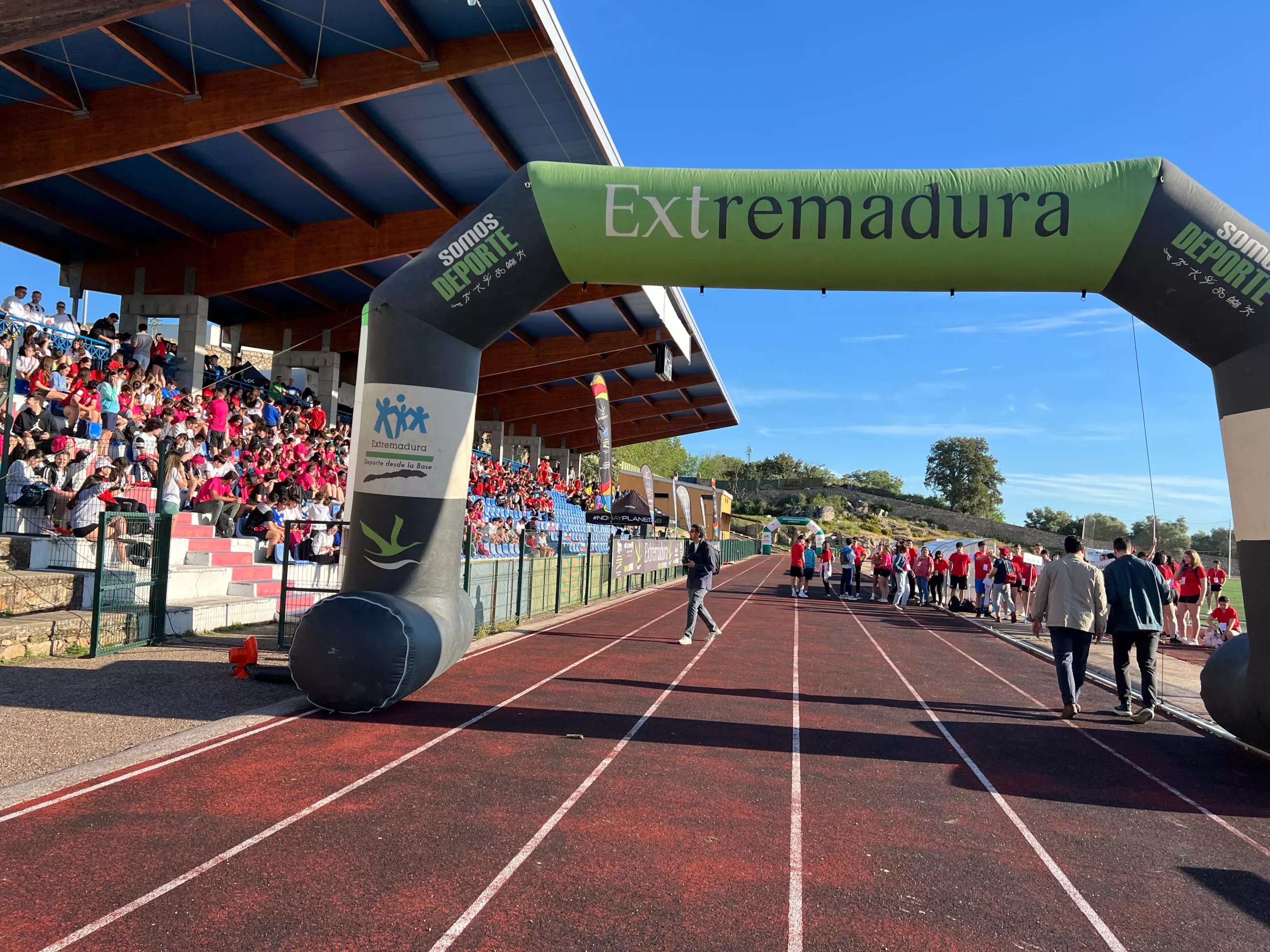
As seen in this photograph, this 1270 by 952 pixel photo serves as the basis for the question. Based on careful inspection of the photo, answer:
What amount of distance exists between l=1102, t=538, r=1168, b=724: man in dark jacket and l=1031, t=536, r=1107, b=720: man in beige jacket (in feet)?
0.35

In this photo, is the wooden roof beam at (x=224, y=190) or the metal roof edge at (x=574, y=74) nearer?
the metal roof edge at (x=574, y=74)

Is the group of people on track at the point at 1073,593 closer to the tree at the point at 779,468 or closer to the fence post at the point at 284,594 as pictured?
the fence post at the point at 284,594

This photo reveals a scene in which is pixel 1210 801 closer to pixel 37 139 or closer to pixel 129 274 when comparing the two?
pixel 37 139

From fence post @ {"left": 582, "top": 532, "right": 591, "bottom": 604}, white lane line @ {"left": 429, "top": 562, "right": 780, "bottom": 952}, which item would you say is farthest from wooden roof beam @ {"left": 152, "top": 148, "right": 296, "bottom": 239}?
white lane line @ {"left": 429, "top": 562, "right": 780, "bottom": 952}

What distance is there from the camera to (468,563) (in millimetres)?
11289

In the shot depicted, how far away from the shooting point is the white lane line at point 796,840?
3705 mm

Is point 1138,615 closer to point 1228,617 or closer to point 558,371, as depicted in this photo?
point 1228,617

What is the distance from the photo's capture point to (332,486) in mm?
17031

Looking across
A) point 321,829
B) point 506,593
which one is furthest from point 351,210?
point 321,829

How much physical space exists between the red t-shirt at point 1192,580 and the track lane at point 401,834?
1375cm

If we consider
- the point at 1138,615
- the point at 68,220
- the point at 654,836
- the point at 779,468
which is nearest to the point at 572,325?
the point at 68,220

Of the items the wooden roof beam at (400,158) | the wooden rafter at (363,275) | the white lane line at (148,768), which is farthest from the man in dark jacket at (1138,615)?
the wooden rafter at (363,275)

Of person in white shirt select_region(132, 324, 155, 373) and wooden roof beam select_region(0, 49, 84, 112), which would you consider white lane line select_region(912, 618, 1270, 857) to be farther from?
person in white shirt select_region(132, 324, 155, 373)

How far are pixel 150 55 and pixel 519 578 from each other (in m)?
9.59
